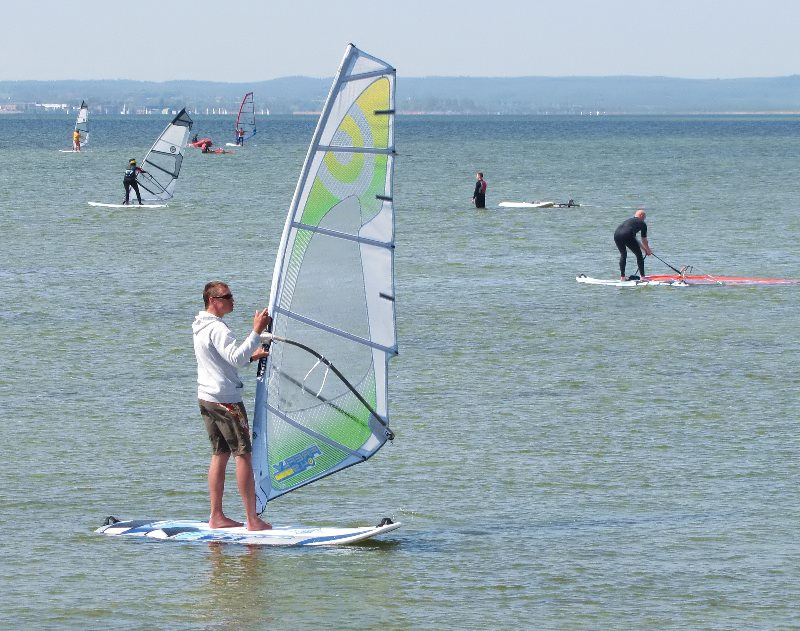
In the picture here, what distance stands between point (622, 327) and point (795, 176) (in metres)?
60.4

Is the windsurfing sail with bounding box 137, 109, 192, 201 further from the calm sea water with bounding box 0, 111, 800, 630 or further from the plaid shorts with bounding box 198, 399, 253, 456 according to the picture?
the plaid shorts with bounding box 198, 399, 253, 456

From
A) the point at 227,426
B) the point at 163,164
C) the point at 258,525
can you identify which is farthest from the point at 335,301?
the point at 163,164

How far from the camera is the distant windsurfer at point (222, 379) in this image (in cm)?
1115

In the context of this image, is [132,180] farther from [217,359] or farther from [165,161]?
[217,359]

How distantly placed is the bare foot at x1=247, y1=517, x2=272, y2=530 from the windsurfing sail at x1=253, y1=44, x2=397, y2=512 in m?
0.20

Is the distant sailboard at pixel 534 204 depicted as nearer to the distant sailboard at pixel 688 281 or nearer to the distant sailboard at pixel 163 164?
the distant sailboard at pixel 163 164

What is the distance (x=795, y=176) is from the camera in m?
82.5

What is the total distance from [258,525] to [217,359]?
1544 millimetres

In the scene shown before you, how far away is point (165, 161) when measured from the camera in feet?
170

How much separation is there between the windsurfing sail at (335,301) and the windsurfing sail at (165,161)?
116 feet

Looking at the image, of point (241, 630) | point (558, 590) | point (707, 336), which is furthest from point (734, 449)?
point (707, 336)

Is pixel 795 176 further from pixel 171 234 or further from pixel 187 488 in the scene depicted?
pixel 187 488

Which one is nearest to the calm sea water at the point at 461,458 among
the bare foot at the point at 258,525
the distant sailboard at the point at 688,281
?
the bare foot at the point at 258,525

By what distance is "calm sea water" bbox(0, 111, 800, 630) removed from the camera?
434 inches
